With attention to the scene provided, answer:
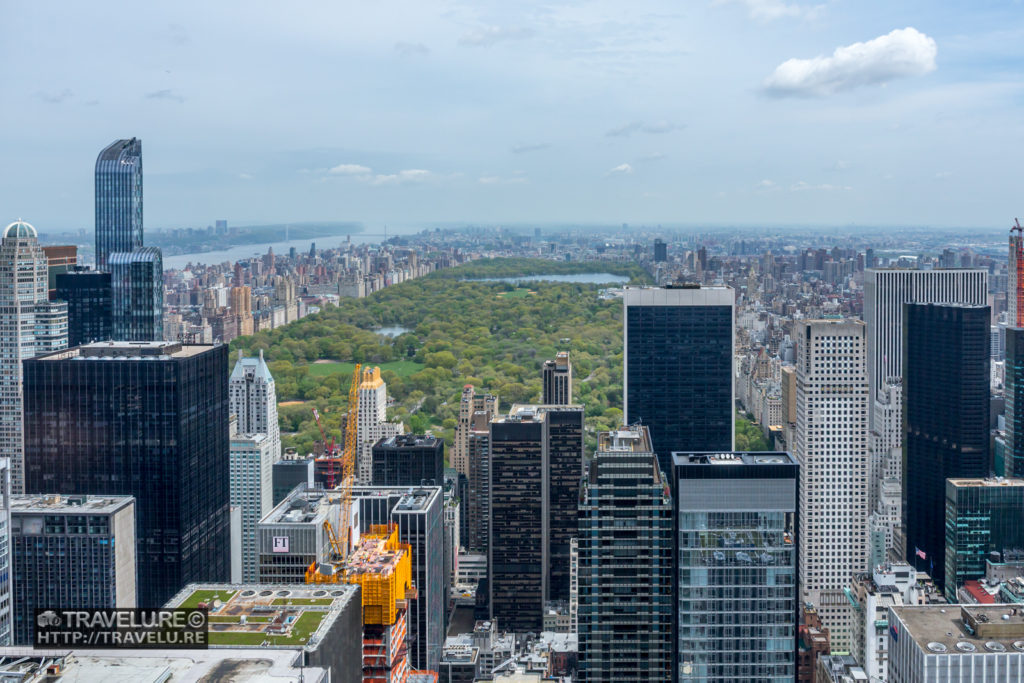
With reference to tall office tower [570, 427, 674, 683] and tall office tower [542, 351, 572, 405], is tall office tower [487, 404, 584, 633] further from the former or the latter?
tall office tower [570, 427, 674, 683]

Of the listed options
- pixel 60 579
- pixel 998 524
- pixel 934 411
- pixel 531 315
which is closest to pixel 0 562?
pixel 60 579

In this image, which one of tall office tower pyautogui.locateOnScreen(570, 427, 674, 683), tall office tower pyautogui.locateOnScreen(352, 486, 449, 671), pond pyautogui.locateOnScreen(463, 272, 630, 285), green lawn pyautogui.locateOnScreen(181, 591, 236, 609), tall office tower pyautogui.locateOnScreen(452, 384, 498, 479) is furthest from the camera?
pond pyautogui.locateOnScreen(463, 272, 630, 285)

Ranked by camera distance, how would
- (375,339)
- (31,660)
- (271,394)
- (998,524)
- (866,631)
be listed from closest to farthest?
(31,660), (866,631), (998,524), (271,394), (375,339)

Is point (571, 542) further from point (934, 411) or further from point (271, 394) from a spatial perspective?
point (934, 411)

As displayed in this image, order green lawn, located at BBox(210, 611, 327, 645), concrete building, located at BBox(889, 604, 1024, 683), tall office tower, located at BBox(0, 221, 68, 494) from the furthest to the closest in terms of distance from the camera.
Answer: tall office tower, located at BBox(0, 221, 68, 494) < concrete building, located at BBox(889, 604, 1024, 683) < green lawn, located at BBox(210, 611, 327, 645)

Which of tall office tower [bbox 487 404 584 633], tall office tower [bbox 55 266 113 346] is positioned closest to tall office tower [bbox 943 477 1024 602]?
tall office tower [bbox 487 404 584 633]

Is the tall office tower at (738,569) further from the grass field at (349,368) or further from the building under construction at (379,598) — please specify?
the grass field at (349,368)

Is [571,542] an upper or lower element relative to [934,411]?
lower
